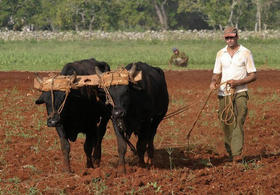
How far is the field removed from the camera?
7.76 m

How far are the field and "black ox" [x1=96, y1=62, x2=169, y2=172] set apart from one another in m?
0.42

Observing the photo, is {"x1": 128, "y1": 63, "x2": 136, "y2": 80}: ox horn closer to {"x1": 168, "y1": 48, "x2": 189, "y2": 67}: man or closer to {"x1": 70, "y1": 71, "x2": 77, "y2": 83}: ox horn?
{"x1": 70, "y1": 71, "x2": 77, "y2": 83}: ox horn

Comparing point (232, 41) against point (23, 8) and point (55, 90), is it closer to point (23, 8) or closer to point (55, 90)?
point (55, 90)

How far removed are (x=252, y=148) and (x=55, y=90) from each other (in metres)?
3.92

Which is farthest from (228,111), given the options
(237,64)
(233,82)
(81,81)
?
(81,81)

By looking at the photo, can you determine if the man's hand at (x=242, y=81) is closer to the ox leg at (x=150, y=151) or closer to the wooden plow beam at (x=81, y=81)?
the wooden plow beam at (x=81, y=81)

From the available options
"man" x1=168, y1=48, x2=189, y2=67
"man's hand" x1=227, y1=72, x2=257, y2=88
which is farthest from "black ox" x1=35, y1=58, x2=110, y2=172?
"man" x1=168, y1=48, x2=189, y2=67

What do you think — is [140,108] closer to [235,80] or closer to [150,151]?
[150,151]

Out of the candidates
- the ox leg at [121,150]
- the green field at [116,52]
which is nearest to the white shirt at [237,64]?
the ox leg at [121,150]

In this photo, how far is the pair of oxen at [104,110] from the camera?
907cm

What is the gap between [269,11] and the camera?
6788cm

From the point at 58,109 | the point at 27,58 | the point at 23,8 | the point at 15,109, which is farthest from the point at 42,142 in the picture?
the point at 23,8

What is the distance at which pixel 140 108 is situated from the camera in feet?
31.9

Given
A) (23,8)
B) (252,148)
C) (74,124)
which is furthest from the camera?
(23,8)
